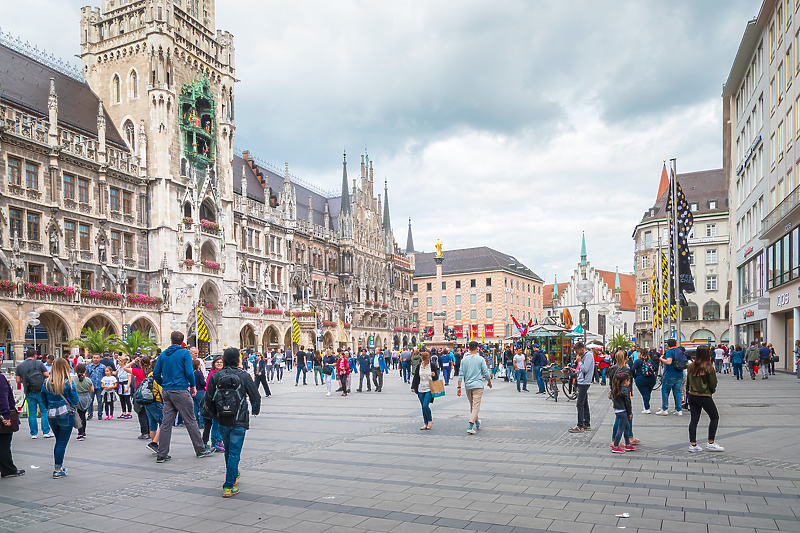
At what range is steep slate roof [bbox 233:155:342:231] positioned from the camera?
59.4m

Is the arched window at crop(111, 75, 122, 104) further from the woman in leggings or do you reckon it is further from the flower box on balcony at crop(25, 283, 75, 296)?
the woman in leggings

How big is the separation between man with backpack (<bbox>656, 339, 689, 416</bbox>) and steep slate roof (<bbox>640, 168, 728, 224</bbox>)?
59.7 metres

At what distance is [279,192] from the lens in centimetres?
6344

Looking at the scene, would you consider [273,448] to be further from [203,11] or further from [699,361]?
[203,11]

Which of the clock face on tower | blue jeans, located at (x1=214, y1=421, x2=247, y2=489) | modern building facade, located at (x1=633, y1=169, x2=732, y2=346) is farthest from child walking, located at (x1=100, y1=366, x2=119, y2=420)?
modern building facade, located at (x1=633, y1=169, x2=732, y2=346)

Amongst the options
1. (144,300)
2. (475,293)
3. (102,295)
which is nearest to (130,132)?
(144,300)

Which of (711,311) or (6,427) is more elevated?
(6,427)

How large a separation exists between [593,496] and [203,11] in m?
50.5

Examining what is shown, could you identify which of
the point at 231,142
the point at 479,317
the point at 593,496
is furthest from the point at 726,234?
the point at 593,496

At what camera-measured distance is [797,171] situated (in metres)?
27.4

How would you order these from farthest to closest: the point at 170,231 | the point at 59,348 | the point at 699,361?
the point at 170,231, the point at 59,348, the point at 699,361

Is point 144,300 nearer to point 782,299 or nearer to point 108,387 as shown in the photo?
point 108,387

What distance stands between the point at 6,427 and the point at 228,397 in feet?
11.3

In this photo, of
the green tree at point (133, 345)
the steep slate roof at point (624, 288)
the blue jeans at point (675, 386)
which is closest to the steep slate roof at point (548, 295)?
the steep slate roof at point (624, 288)
